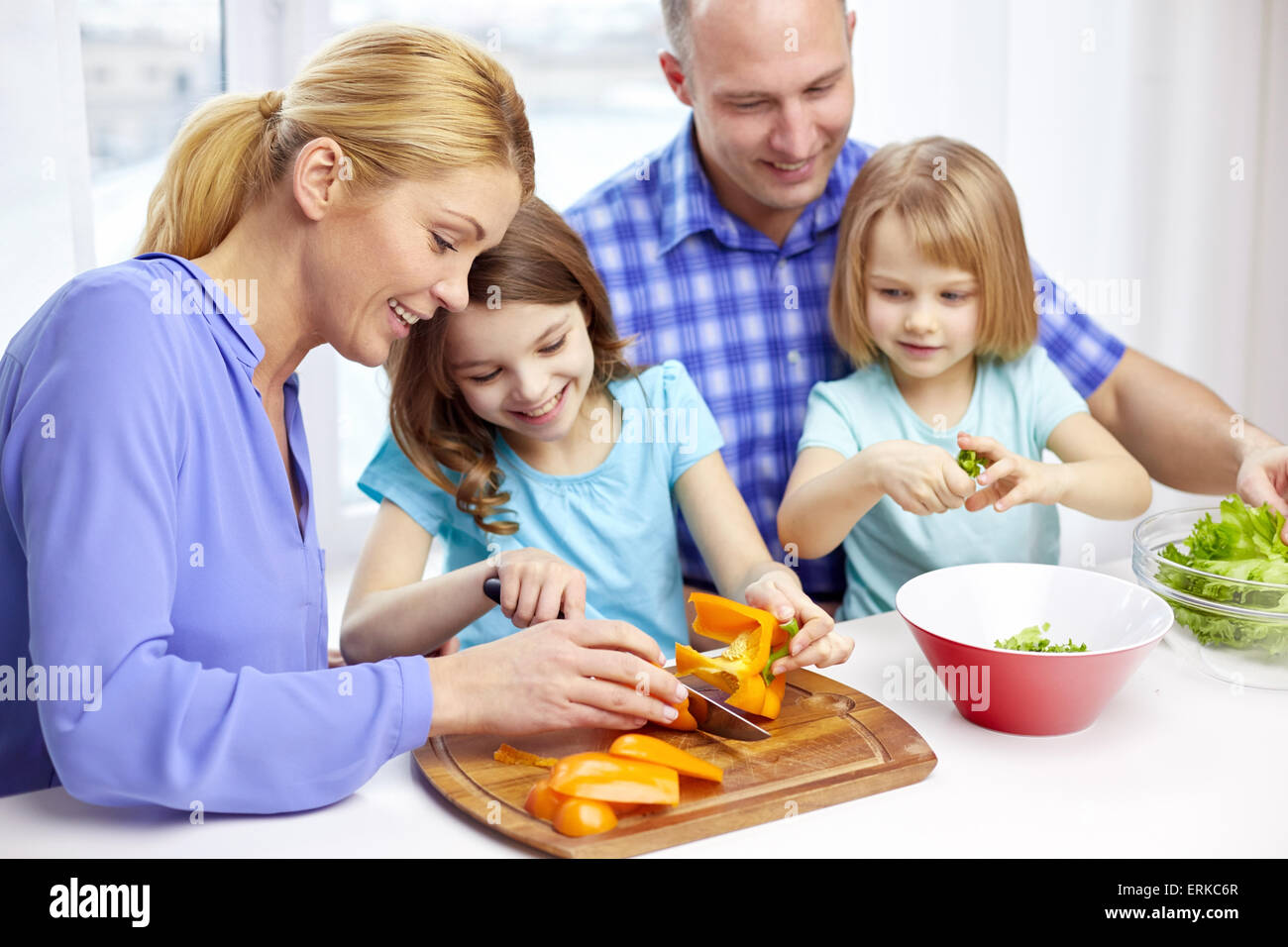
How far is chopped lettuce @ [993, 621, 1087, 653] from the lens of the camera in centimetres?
128

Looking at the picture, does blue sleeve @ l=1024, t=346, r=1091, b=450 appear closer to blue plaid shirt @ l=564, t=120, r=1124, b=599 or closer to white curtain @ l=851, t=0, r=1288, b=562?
blue plaid shirt @ l=564, t=120, r=1124, b=599

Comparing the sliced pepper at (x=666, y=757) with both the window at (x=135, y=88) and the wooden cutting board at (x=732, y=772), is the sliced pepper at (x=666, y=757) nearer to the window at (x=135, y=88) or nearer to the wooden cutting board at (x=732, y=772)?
the wooden cutting board at (x=732, y=772)

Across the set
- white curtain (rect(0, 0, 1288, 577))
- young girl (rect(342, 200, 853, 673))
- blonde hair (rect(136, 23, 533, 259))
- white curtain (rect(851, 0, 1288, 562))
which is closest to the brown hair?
young girl (rect(342, 200, 853, 673))

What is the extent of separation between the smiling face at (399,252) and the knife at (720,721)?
534 millimetres

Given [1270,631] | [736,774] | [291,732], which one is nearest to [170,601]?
[291,732]

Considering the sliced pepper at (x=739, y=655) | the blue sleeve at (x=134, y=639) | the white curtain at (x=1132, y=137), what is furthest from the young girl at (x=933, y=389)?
the white curtain at (x=1132, y=137)

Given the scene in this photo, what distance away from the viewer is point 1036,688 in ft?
3.95

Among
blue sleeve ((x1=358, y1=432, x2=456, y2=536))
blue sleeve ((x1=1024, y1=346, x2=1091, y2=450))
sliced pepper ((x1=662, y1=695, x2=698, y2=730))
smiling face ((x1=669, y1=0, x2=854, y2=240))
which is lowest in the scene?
sliced pepper ((x1=662, y1=695, x2=698, y2=730))

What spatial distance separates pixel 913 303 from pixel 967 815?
942 mm

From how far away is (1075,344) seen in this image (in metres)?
2.10

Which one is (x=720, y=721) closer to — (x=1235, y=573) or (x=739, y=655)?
(x=739, y=655)

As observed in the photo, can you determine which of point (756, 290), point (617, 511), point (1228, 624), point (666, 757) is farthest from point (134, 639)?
point (756, 290)

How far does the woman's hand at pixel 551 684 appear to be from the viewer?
1.15 meters
